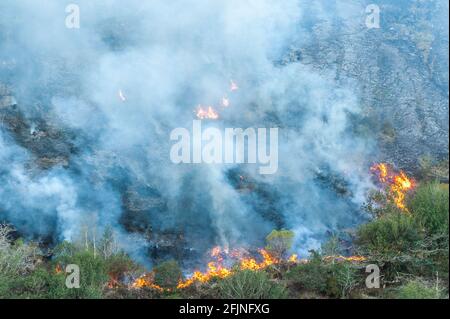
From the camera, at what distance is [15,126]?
36250mm

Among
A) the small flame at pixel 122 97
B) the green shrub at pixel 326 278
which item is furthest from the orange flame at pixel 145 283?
the small flame at pixel 122 97

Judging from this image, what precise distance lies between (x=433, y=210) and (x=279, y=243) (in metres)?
8.67

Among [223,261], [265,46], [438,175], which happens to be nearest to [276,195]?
[223,261]

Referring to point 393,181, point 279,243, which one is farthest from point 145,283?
point 393,181

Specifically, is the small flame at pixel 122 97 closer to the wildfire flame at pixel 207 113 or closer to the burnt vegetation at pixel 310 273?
the wildfire flame at pixel 207 113

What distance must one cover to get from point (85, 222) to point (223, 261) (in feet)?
31.1

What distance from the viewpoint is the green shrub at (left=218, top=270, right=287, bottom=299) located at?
19.7 m

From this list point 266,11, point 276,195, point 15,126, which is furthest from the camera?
point 266,11

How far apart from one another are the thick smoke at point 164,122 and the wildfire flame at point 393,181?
1.12m

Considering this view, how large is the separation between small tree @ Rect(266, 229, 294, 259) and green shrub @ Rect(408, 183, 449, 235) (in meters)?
7.19

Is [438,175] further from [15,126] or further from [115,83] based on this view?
[15,126]
